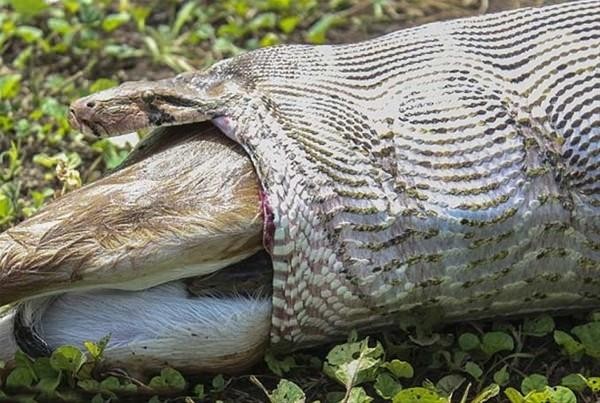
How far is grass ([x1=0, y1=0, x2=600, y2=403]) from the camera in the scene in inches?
99.2

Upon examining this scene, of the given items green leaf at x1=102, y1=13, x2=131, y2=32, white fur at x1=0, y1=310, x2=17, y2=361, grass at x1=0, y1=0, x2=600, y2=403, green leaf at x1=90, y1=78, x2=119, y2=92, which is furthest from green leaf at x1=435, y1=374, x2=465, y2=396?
green leaf at x1=102, y1=13, x2=131, y2=32

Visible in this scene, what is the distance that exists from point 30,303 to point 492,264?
0.89 m

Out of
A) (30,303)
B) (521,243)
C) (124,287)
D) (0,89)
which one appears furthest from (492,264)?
(0,89)

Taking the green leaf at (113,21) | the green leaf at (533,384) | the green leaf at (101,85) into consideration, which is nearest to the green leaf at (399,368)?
the green leaf at (533,384)

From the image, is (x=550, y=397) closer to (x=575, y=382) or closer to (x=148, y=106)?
(x=575, y=382)

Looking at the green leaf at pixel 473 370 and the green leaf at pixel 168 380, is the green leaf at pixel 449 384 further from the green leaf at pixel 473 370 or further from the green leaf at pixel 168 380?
the green leaf at pixel 168 380

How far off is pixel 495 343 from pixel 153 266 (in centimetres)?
74

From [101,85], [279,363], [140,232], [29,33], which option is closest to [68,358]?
[140,232]

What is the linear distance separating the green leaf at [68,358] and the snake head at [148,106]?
0.45 metres

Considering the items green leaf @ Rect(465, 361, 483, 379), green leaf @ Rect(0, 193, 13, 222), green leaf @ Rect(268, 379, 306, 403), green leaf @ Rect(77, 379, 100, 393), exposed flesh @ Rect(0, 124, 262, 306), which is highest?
exposed flesh @ Rect(0, 124, 262, 306)

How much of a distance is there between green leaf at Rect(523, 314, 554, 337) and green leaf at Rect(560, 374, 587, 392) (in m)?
0.15

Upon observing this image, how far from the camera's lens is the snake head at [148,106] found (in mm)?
2582

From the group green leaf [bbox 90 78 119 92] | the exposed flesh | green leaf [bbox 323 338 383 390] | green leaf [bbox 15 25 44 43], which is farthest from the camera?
green leaf [bbox 15 25 44 43]

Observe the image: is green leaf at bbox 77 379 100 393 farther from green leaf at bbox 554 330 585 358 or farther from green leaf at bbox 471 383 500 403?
green leaf at bbox 554 330 585 358
